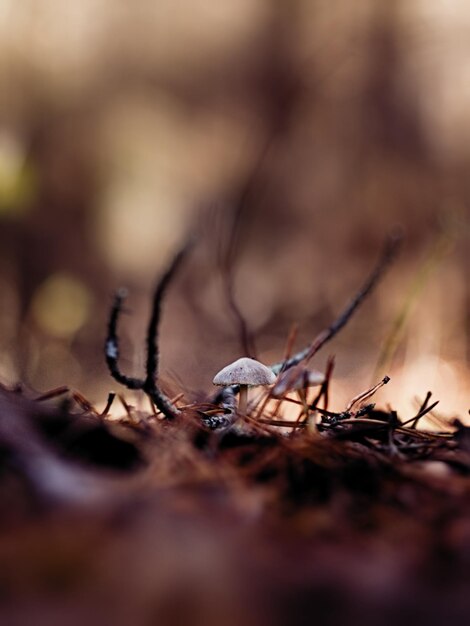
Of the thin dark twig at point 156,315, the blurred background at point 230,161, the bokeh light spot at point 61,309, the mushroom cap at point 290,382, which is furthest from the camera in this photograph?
the blurred background at point 230,161

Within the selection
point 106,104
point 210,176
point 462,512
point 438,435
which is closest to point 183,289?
point 210,176

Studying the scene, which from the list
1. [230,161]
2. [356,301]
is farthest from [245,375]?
[230,161]

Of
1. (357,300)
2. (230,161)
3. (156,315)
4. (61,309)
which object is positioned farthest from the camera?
(230,161)

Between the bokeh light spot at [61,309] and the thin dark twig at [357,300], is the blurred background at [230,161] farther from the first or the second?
the thin dark twig at [357,300]

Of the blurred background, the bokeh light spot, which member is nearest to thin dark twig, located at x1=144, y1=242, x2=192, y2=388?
the bokeh light spot

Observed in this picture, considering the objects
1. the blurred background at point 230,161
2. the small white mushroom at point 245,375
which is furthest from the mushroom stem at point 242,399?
the blurred background at point 230,161

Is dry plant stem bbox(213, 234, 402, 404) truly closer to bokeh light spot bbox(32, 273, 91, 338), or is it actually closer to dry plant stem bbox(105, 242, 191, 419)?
dry plant stem bbox(105, 242, 191, 419)

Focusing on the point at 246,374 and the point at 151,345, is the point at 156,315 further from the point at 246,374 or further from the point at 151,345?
the point at 246,374

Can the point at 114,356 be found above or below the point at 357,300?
below
